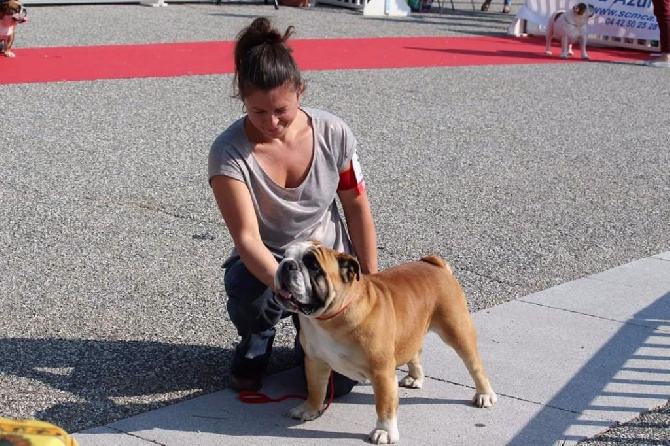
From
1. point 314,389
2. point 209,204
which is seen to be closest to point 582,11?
point 209,204

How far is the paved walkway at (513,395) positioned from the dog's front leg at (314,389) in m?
0.04

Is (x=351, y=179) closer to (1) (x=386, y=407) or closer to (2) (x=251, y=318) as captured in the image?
(2) (x=251, y=318)

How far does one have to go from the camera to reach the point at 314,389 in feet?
13.4

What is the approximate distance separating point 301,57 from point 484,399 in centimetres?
1063

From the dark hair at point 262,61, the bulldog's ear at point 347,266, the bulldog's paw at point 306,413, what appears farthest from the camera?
the bulldog's paw at point 306,413

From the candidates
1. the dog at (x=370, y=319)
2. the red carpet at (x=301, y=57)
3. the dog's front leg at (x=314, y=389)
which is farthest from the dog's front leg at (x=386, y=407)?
the red carpet at (x=301, y=57)

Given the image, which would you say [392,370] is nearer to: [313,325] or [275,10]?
[313,325]

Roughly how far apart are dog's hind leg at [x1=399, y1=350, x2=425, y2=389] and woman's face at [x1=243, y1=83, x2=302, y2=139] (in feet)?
3.64

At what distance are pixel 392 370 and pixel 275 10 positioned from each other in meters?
17.9

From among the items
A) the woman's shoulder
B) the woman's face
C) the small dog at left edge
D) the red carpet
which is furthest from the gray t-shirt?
the small dog at left edge

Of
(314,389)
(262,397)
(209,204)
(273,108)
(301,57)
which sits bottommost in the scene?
(262,397)

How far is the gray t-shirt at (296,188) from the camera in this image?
4.18m

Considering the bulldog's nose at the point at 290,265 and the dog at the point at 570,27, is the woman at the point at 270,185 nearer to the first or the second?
the bulldog's nose at the point at 290,265

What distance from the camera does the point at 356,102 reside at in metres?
11.5
